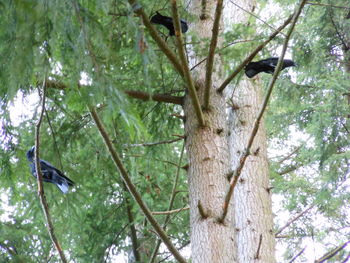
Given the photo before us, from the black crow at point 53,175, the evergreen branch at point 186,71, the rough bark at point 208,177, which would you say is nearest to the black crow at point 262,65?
the rough bark at point 208,177

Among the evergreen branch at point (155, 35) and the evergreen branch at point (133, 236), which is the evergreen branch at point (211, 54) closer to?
the evergreen branch at point (155, 35)

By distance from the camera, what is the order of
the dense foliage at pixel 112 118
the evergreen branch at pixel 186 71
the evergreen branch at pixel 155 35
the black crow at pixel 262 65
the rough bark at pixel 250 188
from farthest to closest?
1. the rough bark at pixel 250 188
2. the black crow at pixel 262 65
3. the evergreen branch at pixel 186 71
4. the evergreen branch at pixel 155 35
5. the dense foliage at pixel 112 118

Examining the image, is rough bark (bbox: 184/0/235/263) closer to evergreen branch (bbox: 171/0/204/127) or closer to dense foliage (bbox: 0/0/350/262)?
evergreen branch (bbox: 171/0/204/127)

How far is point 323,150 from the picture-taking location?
300 inches

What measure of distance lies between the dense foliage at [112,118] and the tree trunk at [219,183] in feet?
0.96

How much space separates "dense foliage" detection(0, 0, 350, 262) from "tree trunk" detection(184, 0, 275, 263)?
291 millimetres

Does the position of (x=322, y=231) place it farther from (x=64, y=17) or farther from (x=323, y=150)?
(x=64, y=17)

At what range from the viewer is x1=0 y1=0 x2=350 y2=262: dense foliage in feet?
7.16

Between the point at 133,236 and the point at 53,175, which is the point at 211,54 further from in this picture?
the point at 133,236

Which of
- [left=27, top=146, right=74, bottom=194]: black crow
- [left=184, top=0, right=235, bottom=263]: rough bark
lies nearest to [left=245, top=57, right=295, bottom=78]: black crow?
[left=184, top=0, right=235, bottom=263]: rough bark

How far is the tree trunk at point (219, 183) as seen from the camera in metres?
3.02

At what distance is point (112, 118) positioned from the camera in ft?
9.40

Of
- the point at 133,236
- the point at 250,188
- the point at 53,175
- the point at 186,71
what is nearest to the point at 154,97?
the point at 186,71

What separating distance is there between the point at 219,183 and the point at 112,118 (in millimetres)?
822
